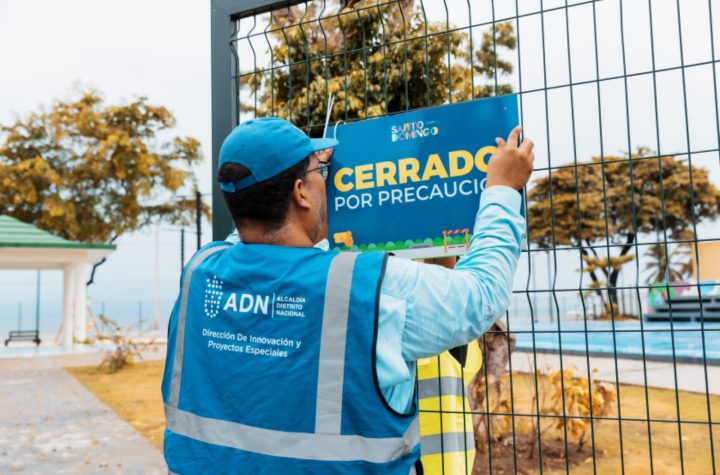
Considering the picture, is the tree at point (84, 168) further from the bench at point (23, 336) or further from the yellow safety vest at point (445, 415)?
the yellow safety vest at point (445, 415)

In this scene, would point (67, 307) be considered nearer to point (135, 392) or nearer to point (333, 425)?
point (135, 392)

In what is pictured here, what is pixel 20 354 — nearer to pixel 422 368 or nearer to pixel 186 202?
pixel 186 202

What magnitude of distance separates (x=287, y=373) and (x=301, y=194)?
0.41 meters

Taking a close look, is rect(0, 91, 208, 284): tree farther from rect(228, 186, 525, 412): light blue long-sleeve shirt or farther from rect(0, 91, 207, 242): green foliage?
rect(228, 186, 525, 412): light blue long-sleeve shirt

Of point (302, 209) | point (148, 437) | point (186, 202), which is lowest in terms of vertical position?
point (148, 437)

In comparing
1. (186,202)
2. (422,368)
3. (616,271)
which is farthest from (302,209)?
(616,271)

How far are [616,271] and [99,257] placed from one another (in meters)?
19.4

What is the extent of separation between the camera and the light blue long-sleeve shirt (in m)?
1.25

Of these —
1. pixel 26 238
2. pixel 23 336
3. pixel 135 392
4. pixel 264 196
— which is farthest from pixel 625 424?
pixel 23 336

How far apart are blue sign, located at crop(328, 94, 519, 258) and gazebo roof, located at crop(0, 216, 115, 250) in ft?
50.3

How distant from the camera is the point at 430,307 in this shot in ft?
4.13

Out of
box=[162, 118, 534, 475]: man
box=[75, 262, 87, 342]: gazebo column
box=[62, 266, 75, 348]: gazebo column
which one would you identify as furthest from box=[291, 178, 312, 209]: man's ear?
box=[62, 266, 75, 348]: gazebo column

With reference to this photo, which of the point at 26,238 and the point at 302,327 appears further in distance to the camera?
the point at 26,238

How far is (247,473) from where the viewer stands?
1.32 metres
